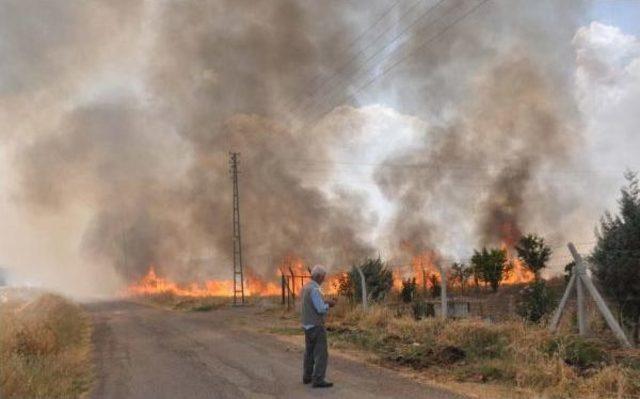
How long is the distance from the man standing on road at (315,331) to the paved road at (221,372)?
8.5 inches

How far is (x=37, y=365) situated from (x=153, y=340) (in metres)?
6.58

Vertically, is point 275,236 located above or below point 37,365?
above

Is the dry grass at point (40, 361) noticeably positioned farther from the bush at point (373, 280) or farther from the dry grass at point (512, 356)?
the bush at point (373, 280)

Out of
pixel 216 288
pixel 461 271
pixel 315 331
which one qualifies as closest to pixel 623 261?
pixel 315 331

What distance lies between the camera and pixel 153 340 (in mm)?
17312

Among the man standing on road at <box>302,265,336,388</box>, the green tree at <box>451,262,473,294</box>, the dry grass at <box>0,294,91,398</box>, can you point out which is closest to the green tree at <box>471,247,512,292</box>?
the green tree at <box>451,262,473,294</box>

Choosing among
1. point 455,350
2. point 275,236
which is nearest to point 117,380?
point 455,350

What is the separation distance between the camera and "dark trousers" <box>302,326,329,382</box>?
9273 mm

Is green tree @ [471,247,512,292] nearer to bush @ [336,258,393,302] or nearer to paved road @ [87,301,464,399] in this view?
bush @ [336,258,393,302]

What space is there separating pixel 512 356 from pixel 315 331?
11.2 ft

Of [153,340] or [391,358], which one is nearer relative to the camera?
[391,358]

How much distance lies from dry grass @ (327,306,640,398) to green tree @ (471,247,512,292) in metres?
22.6

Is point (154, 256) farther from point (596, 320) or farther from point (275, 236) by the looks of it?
point (596, 320)

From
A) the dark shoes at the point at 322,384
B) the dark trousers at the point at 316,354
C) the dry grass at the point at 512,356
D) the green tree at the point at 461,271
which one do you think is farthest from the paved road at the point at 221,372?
the green tree at the point at 461,271
